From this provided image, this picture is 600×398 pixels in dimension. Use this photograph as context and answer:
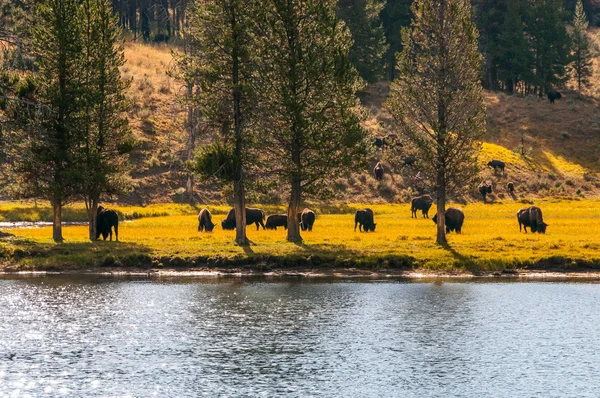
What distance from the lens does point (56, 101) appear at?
5297cm

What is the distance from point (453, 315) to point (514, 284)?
9.31 m

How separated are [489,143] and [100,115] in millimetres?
77944

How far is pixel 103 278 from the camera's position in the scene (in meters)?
46.1

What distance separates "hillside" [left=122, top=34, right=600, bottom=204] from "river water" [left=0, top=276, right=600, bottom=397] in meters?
42.8

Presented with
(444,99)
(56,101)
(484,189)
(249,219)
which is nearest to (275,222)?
(249,219)

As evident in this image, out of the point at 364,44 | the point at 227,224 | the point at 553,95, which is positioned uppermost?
the point at 364,44

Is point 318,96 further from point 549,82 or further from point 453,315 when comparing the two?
point 549,82

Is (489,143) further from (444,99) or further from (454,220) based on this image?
(444,99)

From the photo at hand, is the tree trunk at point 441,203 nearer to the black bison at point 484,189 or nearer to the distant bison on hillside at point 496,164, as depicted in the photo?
the black bison at point 484,189

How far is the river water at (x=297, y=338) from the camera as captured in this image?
84.3 ft

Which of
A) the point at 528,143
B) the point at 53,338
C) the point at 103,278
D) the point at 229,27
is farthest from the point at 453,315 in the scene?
the point at 528,143

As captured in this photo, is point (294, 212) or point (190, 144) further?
point (190, 144)

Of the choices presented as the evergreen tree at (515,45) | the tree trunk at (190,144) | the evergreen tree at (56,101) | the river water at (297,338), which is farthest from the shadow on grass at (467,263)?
the evergreen tree at (515,45)

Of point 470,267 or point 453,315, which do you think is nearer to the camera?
point 453,315
